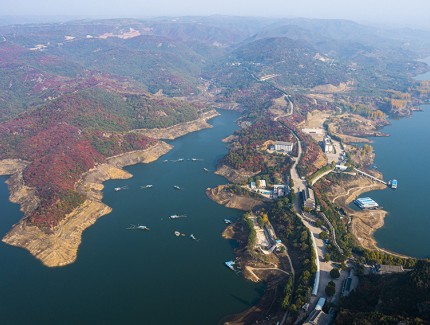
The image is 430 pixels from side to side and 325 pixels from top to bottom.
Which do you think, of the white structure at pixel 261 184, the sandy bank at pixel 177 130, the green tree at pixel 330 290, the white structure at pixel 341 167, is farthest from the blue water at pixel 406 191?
the sandy bank at pixel 177 130

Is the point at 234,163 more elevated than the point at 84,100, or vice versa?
the point at 84,100

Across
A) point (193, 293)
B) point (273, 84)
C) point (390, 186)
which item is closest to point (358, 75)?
point (273, 84)

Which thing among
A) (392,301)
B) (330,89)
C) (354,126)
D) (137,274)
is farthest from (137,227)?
(330,89)

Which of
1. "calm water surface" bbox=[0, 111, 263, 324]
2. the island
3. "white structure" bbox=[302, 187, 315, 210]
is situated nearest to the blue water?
the island

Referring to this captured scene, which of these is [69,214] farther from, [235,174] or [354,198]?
[354,198]

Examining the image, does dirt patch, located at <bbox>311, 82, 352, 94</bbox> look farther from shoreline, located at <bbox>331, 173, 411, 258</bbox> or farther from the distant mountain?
the distant mountain

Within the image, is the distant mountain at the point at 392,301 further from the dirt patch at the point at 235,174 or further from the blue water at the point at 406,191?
the dirt patch at the point at 235,174

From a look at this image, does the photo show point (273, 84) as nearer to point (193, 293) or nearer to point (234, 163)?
point (234, 163)

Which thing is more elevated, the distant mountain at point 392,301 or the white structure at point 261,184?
the distant mountain at point 392,301
